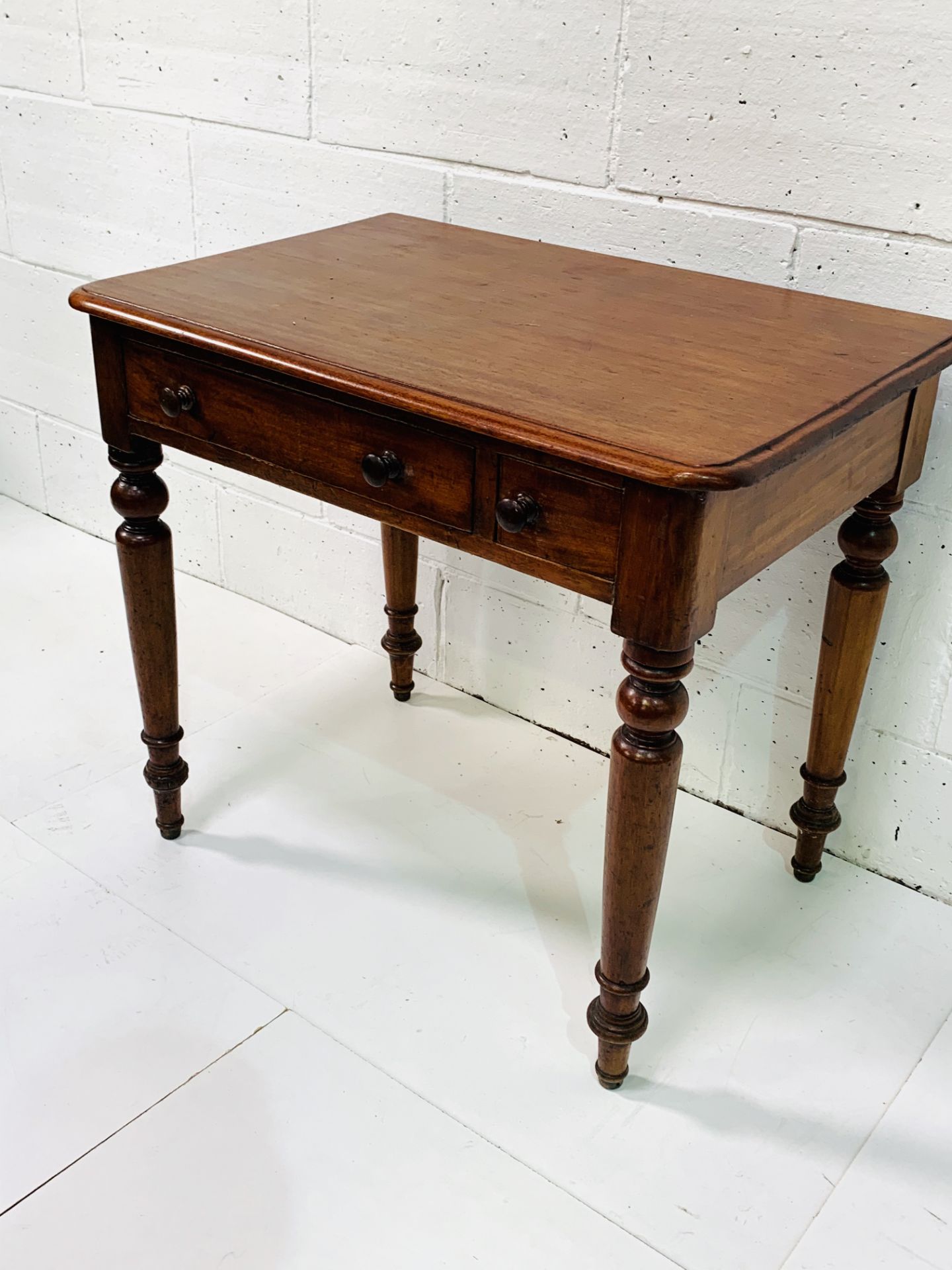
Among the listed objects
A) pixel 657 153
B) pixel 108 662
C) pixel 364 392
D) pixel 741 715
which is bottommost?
pixel 108 662

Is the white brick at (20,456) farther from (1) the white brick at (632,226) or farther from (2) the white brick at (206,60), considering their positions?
(1) the white brick at (632,226)

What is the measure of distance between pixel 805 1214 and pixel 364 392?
1008 millimetres

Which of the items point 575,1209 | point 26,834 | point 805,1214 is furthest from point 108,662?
point 805,1214

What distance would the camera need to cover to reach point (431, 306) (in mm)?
1538

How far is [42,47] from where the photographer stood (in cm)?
253

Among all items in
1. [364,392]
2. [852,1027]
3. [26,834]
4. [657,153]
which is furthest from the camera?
[26,834]

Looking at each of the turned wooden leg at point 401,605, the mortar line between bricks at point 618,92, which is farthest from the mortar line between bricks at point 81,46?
the mortar line between bricks at point 618,92

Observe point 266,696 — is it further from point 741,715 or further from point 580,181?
point 580,181

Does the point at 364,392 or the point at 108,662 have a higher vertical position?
the point at 364,392

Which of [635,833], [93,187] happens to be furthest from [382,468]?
[93,187]

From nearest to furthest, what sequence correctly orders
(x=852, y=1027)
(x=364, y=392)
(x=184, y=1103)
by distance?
1. (x=364, y=392)
2. (x=184, y=1103)
3. (x=852, y=1027)

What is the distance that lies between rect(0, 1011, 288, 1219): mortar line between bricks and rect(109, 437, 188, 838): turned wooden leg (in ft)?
1.38

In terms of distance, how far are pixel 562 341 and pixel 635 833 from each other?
551 mm

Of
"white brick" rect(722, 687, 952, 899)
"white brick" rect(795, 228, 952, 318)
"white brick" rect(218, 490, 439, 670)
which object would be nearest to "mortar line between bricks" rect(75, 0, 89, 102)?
"white brick" rect(218, 490, 439, 670)
